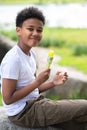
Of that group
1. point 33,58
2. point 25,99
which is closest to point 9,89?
point 25,99

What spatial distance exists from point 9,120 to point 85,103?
0.42m

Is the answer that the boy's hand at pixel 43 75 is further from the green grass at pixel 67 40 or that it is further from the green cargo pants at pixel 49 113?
the green grass at pixel 67 40

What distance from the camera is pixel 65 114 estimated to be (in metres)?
2.29

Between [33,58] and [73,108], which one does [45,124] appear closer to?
[73,108]

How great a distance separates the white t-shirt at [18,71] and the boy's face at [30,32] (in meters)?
0.06

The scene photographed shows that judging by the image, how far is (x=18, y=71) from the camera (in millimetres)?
2281

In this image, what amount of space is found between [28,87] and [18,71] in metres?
0.10

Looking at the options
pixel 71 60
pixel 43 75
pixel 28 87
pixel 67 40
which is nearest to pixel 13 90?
pixel 28 87

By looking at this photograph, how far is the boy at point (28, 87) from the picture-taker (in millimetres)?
2266

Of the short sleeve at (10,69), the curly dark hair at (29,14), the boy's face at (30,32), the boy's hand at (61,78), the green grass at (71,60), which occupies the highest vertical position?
the curly dark hair at (29,14)

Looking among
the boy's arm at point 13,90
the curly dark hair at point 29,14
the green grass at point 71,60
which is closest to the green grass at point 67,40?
the green grass at point 71,60

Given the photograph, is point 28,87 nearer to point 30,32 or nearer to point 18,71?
point 18,71

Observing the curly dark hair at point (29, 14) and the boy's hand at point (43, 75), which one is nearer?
the boy's hand at point (43, 75)

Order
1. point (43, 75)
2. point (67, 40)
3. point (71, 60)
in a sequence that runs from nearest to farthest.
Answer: point (43, 75), point (71, 60), point (67, 40)
